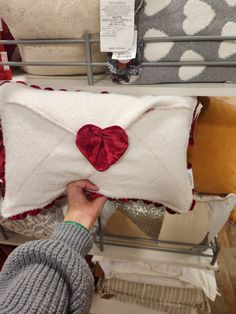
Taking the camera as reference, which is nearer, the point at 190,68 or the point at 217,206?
the point at 190,68

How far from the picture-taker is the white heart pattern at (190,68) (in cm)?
48

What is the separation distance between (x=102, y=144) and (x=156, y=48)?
19 centimetres

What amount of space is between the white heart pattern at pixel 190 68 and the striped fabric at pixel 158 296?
0.76 metres

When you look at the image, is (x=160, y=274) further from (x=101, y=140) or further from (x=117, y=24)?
(x=117, y=24)

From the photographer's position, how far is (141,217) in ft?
2.41

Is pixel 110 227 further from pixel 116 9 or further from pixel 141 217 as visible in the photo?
pixel 116 9

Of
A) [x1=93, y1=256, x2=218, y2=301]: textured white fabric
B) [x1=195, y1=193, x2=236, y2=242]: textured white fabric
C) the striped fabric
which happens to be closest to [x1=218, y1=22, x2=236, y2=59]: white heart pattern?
[x1=195, y1=193, x2=236, y2=242]: textured white fabric

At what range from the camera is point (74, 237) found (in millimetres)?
515

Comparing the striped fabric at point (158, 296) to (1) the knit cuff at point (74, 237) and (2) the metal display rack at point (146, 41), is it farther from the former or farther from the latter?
(2) the metal display rack at point (146, 41)

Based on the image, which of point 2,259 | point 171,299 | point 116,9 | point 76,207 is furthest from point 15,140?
point 171,299

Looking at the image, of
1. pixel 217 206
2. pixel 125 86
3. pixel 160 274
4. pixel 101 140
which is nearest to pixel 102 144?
pixel 101 140

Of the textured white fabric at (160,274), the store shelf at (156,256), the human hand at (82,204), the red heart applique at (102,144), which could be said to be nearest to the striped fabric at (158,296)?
the textured white fabric at (160,274)

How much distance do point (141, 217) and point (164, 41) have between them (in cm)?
44

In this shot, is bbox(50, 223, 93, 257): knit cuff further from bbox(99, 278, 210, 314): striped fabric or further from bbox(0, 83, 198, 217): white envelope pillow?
bbox(99, 278, 210, 314): striped fabric
